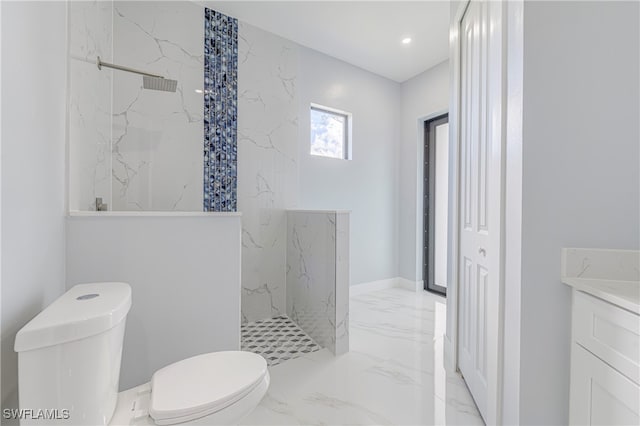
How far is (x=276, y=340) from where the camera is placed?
2260 millimetres

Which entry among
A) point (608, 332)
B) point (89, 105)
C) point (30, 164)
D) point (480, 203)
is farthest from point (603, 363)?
point (89, 105)

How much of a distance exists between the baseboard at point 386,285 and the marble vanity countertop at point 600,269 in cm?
262

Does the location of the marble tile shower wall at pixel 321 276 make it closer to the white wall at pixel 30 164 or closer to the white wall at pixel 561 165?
the white wall at pixel 561 165

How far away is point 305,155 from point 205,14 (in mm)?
1510

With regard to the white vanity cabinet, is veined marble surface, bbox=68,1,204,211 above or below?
above

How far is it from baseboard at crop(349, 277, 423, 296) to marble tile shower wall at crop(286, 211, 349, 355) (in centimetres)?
105

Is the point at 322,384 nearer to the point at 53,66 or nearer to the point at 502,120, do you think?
the point at 502,120

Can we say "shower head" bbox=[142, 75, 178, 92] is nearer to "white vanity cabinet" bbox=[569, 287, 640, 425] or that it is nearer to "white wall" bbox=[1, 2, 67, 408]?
"white wall" bbox=[1, 2, 67, 408]

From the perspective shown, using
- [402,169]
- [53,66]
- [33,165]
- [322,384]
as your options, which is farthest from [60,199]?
[402,169]

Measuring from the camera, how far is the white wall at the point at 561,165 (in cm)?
96

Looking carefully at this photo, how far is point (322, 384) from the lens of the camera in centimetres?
167

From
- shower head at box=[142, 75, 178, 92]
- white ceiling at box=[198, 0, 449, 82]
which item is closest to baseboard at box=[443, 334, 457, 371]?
shower head at box=[142, 75, 178, 92]

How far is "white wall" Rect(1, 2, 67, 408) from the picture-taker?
758mm

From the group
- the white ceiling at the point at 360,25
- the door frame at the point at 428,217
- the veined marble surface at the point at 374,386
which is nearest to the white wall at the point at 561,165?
the veined marble surface at the point at 374,386
